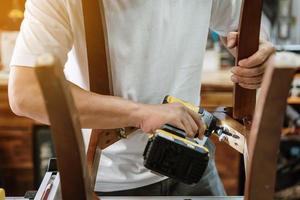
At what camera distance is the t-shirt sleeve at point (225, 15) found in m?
1.02

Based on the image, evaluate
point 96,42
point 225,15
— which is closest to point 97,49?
point 96,42

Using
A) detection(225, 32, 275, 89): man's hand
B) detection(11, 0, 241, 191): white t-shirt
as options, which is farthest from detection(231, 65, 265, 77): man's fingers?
detection(11, 0, 241, 191): white t-shirt

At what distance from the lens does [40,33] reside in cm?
76

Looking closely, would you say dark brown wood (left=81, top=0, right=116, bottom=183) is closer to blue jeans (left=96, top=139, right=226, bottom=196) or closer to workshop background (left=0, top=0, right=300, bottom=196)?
blue jeans (left=96, top=139, right=226, bottom=196)

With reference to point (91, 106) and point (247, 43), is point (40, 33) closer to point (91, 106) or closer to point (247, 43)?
point (91, 106)

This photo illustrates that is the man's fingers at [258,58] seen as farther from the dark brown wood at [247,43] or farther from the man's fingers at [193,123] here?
the man's fingers at [193,123]

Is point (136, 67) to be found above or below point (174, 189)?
above

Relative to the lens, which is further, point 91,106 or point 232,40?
point 232,40

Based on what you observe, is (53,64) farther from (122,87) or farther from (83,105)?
(122,87)

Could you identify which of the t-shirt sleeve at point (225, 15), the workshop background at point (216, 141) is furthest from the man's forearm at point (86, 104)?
the workshop background at point (216, 141)

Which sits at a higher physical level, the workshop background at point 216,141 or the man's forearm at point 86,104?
the man's forearm at point 86,104

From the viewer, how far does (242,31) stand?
789 mm

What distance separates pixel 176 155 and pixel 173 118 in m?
0.08

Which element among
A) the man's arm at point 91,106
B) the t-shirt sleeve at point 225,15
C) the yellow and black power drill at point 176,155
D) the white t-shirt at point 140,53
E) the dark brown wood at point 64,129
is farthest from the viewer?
the t-shirt sleeve at point 225,15
